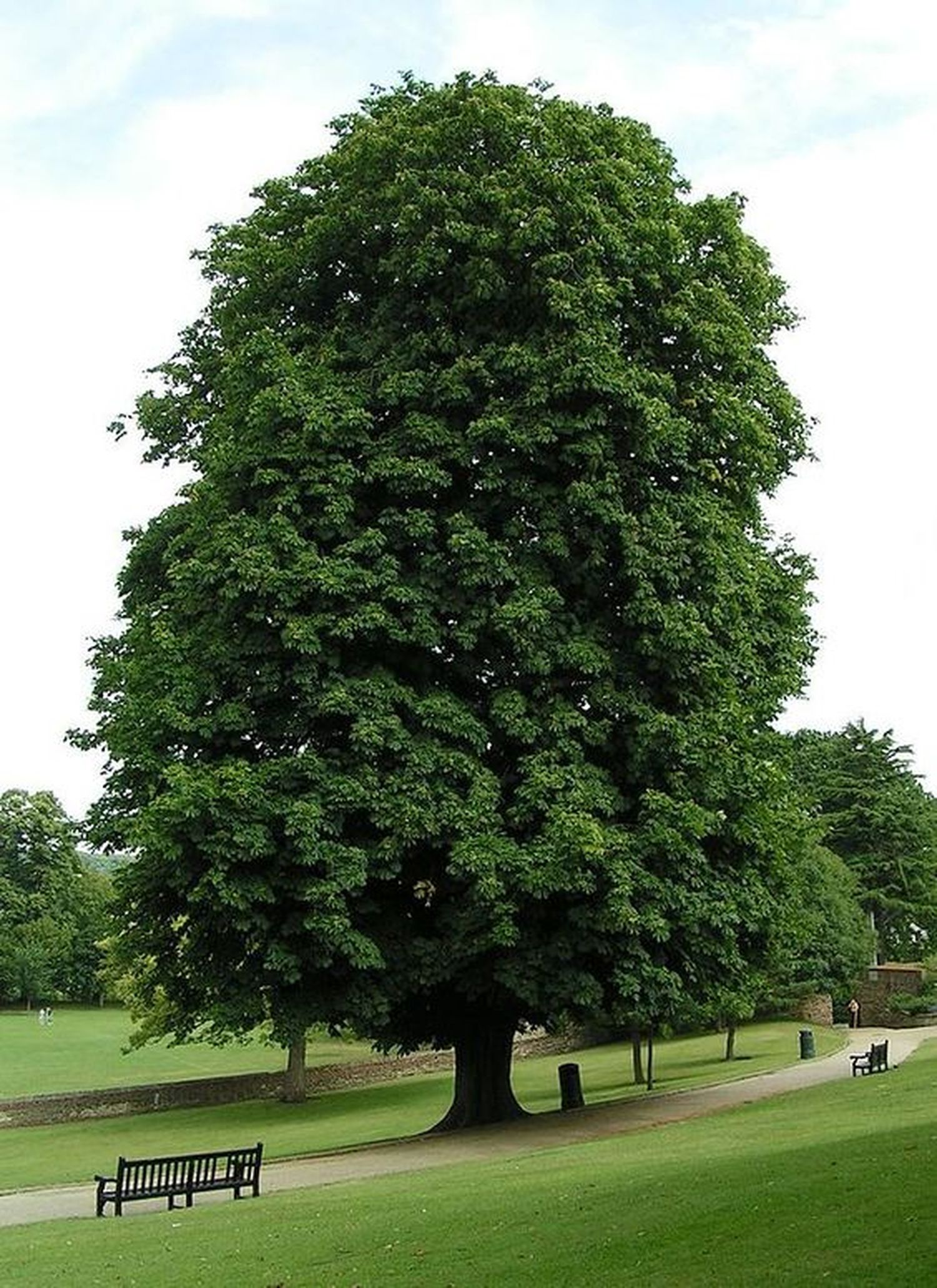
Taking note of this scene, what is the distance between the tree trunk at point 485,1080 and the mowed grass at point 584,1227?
598 cm

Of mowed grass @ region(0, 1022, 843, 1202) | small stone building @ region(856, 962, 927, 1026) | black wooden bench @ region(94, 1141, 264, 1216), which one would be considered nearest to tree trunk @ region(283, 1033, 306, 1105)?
mowed grass @ region(0, 1022, 843, 1202)

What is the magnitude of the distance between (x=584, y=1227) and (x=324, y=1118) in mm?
24823

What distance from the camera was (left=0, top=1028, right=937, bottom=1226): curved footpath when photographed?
19094 mm

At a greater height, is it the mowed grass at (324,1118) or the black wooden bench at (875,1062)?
the black wooden bench at (875,1062)

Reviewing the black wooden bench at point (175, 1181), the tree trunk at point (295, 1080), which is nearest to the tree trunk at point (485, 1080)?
the black wooden bench at point (175, 1181)

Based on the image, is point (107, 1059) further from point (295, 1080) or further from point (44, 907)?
point (44, 907)

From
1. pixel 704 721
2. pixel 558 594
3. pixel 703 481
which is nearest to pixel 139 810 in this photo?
pixel 558 594

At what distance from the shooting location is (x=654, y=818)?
21234 mm

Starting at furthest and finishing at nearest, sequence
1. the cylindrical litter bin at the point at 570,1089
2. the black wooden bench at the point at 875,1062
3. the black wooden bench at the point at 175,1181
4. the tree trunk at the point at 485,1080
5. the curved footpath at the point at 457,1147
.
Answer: the black wooden bench at the point at 875,1062 → the cylindrical litter bin at the point at 570,1089 → the tree trunk at the point at 485,1080 → the curved footpath at the point at 457,1147 → the black wooden bench at the point at 175,1181

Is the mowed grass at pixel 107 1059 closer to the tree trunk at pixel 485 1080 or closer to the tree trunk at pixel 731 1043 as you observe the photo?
the tree trunk at pixel 731 1043

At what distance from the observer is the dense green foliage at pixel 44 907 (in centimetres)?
8662

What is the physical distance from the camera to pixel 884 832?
5656cm

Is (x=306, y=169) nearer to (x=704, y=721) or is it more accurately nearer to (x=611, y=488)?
(x=611, y=488)

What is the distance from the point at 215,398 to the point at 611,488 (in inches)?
379
